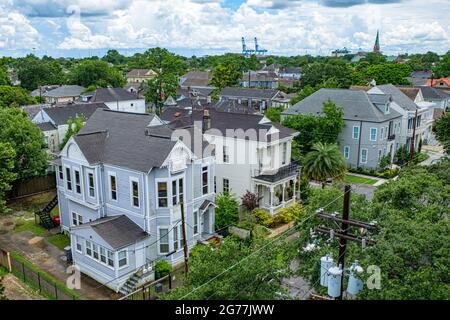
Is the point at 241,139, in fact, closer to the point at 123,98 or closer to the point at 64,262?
the point at 64,262

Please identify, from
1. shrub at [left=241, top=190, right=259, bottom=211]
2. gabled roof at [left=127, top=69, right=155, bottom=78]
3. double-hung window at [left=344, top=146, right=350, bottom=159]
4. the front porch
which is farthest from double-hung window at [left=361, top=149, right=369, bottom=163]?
gabled roof at [left=127, top=69, right=155, bottom=78]

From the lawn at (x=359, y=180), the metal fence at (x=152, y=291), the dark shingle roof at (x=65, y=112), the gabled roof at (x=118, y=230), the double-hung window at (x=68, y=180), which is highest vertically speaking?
the dark shingle roof at (x=65, y=112)

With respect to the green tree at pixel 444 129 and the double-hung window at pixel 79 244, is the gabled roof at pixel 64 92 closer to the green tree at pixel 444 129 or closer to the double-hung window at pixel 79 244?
the double-hung window at pixel 79 244

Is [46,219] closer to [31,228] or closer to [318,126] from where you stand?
[31,228]

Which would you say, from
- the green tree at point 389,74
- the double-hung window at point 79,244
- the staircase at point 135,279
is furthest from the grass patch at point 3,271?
the green tree at point 389,74

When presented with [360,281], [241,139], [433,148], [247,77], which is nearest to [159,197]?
[241,139]

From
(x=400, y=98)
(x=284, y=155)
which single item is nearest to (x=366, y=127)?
(x=400, y=98)
